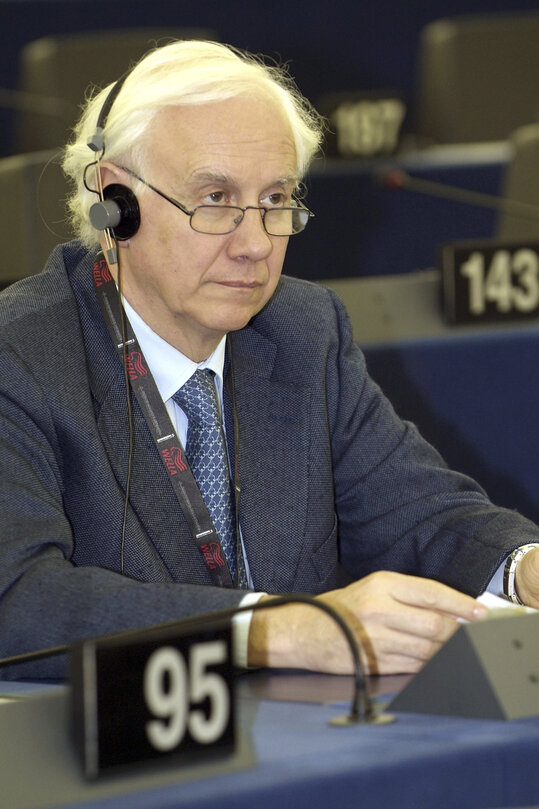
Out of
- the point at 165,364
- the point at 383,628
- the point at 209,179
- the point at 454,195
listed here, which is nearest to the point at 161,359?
the point at 165,364

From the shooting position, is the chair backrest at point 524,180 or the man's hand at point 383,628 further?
the chair backrest at point 524,180

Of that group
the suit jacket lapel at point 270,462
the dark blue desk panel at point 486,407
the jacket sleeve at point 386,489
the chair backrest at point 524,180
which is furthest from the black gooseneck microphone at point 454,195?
the suit jacket lapel at point 270,462

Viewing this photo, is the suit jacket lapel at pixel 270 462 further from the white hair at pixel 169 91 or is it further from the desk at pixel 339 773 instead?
the desk at pixel 339 773

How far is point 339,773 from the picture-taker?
0.91 m

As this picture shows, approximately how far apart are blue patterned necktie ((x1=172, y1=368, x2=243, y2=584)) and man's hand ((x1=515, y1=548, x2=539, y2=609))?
0.35 metres

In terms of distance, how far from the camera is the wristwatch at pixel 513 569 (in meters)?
1.67

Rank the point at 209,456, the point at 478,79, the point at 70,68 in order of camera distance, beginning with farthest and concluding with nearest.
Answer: the point at 478,79
the point at 70,68
the point at 209,456

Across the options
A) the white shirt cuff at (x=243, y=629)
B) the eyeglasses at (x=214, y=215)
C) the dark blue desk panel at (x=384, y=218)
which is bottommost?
the dark blue desk panel at (x=384, y=218)

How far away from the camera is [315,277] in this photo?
4188 millimetres

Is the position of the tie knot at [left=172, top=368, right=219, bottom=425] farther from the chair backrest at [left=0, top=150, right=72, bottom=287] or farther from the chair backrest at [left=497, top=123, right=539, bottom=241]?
the chair backrest at [left=497, top=123, right=539, bottom=241]

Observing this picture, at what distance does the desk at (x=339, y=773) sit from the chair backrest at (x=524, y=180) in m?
2.82

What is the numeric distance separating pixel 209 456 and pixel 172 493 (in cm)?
9

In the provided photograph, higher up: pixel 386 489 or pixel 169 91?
pixel 169 91

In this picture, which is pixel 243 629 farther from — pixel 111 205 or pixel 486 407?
pixel 486 407
